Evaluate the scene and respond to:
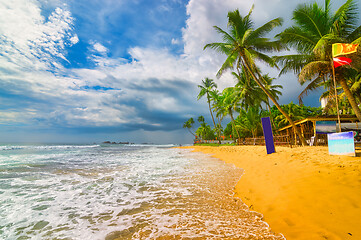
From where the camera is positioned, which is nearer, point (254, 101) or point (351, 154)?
point (351, 154)

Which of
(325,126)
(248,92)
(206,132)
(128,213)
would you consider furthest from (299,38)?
(206,132)

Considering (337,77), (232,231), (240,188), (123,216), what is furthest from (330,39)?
(123,216)

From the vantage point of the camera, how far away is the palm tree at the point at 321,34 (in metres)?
10.0

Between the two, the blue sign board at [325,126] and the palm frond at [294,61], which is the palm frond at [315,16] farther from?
the blue sign board at [325,126]

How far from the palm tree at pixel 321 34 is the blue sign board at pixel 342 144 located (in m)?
6.25

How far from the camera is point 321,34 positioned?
10828 mm

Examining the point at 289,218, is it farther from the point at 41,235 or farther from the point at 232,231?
the point at 41,235

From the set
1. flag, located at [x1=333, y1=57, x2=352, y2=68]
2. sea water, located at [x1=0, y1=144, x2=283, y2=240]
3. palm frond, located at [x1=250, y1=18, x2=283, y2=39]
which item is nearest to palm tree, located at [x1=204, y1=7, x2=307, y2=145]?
palm frond, located at [x1=250, y1=18, x2=283, y2=39]

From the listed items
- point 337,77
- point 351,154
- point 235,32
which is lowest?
point 351,154

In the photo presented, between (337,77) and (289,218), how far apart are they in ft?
40.9

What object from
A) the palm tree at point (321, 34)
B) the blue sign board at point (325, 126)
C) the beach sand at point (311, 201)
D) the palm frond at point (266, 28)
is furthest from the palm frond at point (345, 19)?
the beach sand at point (311, 201)

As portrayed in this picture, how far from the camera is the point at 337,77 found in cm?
1050

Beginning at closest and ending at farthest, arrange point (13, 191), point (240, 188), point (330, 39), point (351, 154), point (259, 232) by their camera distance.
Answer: point (259, 232), point (240, 188), point (13, 191), point (351, 154), point (330, 39)

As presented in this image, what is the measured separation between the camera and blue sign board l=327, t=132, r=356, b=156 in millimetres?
5434
